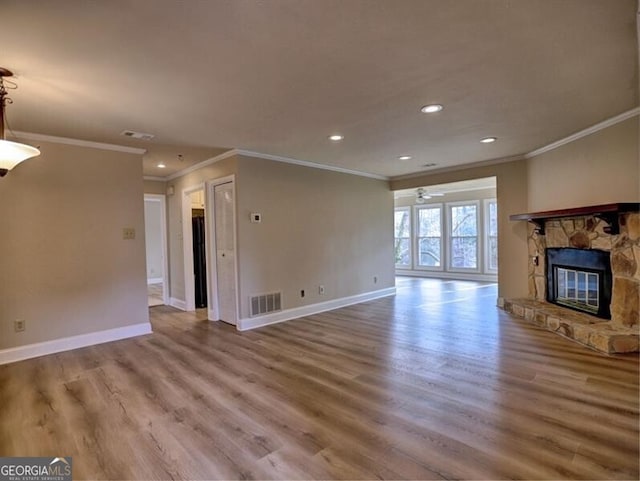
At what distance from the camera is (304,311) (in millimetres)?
5520

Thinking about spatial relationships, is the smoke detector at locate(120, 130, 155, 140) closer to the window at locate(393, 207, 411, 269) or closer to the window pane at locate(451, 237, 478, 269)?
the window at locate(393, 207, 411, 269)

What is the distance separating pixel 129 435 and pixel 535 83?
393cm

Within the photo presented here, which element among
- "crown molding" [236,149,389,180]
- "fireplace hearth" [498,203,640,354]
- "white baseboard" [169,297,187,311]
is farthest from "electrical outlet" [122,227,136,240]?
"fireplace hearth" [498,203,640,354]

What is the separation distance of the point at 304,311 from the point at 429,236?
19.3 ft

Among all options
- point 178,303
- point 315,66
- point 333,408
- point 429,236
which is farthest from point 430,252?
point 315,66

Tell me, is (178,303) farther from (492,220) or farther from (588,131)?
(492,220)

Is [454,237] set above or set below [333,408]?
above

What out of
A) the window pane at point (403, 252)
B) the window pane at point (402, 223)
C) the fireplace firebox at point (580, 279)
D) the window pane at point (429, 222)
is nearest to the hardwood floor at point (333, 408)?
the fireplace firebox at point (580, 279)

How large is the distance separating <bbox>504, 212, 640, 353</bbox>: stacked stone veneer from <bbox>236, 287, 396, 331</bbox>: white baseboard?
271 centimetres

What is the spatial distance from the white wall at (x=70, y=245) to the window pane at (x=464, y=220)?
790 centimetres

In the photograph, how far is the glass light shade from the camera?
7.95 ft

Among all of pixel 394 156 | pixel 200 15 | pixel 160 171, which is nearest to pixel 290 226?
pixel 394 156

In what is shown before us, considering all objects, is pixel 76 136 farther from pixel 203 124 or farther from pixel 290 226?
pixel 290 226

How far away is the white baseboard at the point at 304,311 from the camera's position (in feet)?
15.9
